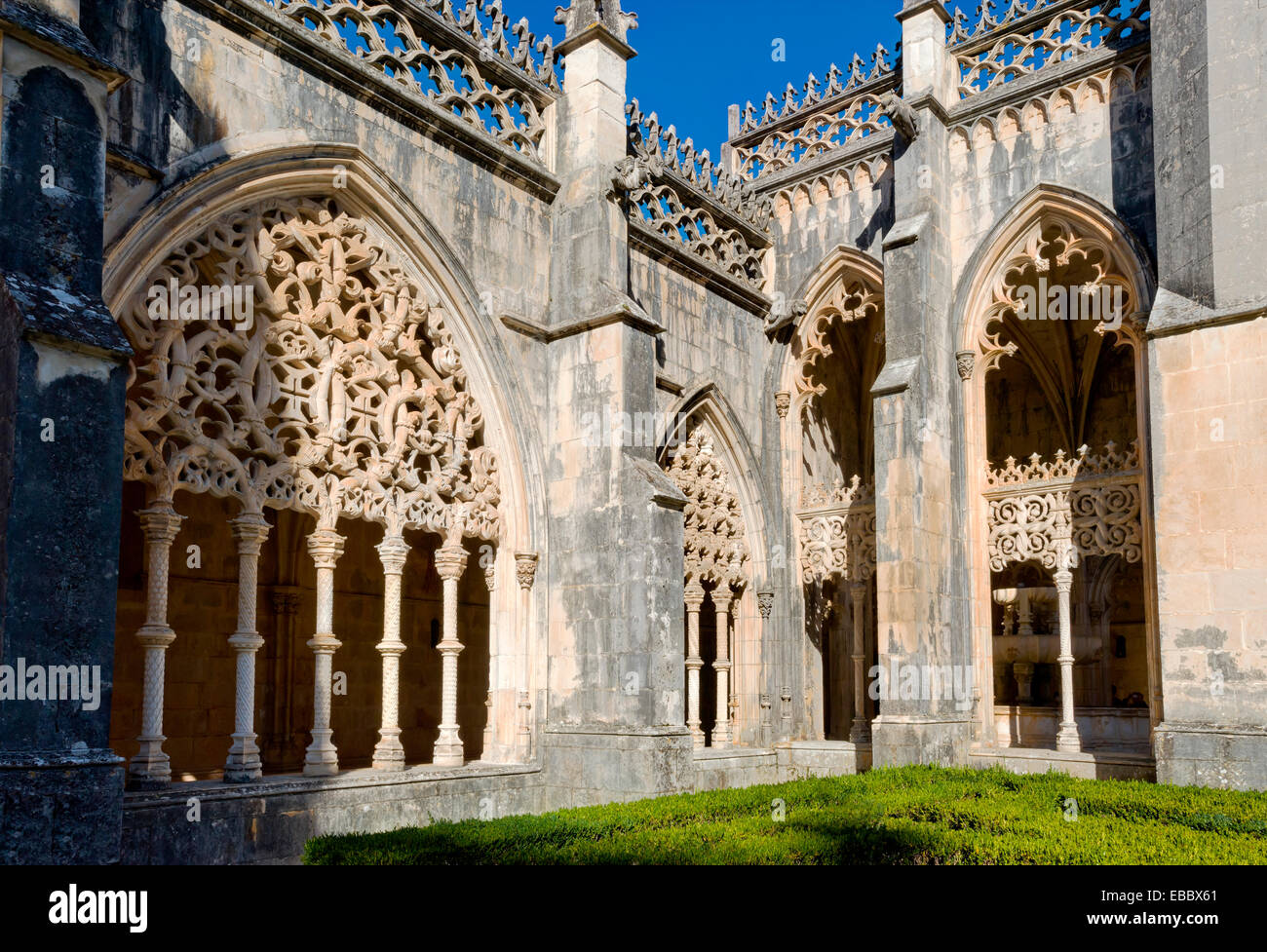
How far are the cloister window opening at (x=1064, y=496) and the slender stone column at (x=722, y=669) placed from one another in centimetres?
294

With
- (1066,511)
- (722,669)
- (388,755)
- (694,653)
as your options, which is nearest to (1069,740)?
(1066,511)

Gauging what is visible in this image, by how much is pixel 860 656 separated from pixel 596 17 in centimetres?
785

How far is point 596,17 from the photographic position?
11.1 meters

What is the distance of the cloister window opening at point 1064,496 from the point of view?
1133 centimetres

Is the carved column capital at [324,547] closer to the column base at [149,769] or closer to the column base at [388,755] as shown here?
the column base at [388,755]

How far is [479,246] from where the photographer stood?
10.1 metres

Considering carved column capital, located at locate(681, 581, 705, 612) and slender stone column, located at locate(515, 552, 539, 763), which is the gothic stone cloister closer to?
slender stone column, located at locate(515, 552, 539, 763)

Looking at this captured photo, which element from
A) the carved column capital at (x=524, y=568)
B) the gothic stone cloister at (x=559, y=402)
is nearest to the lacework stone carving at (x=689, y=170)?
the gothic stone cloister at (x=559, y=402)

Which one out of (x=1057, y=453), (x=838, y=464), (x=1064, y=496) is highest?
(x=838, y=464)

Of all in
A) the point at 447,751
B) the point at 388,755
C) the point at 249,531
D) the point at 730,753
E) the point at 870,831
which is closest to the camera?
the point at 870,831

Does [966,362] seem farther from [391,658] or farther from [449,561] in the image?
[391,658]

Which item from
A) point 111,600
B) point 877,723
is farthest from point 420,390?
point 877,723

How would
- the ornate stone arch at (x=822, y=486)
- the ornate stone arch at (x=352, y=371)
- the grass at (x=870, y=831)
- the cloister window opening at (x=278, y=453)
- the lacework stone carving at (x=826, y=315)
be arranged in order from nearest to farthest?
the grass at (x=870, y=831), the cloister window opening at (x=278, y=453), the ornate stone arch at (x=352, y=371), the ornate stone arch at (x=822, y=486), the lacework stone carving at (x=826, y=315)

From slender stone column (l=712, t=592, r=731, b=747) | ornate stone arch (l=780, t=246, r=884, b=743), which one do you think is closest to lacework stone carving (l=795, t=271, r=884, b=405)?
ornate stone arch (l=780, t=246, r=884, b=743)
